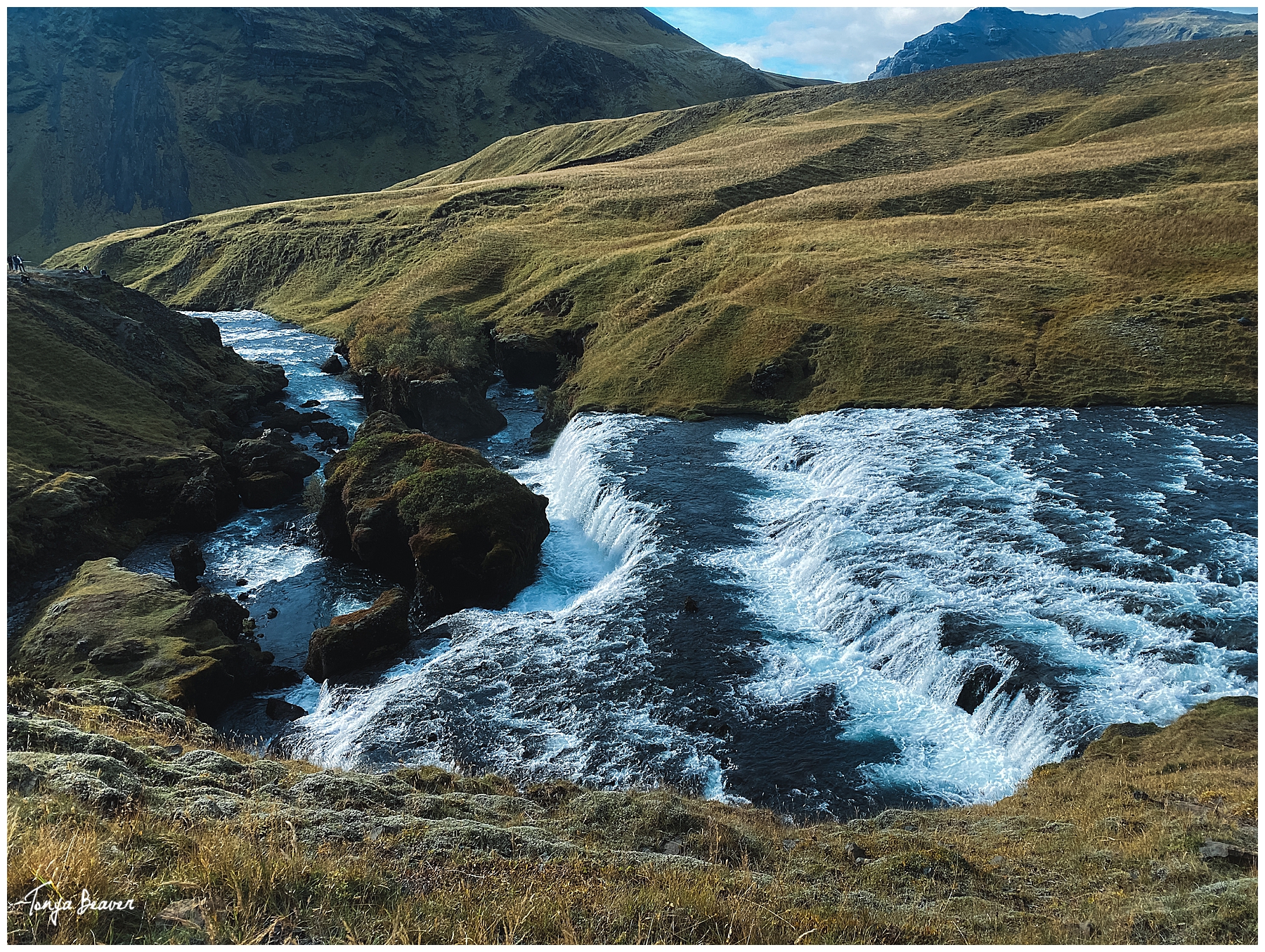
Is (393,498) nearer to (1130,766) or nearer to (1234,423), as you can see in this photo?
(1130,766)

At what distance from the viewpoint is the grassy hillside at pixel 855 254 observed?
199 ft

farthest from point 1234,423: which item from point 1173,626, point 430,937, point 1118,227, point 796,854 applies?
point 430,937

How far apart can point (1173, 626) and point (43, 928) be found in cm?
3273

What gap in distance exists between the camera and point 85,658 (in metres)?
31.7

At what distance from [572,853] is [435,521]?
29.7 m

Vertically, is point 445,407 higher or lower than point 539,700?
higher

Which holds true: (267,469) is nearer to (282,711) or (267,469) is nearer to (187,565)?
(187,565)

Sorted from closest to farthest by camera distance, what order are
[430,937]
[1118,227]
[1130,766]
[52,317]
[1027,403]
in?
[430,937]
[1130,766]
[1027,403]
[52,317]
[1118,227]

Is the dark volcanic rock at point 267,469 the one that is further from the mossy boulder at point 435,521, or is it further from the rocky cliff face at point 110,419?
the mossy boulder at point 435,521

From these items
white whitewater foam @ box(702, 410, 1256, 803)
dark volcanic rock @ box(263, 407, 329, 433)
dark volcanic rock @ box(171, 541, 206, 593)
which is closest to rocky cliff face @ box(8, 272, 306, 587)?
dark volcanic rock @ box(263, 407, 329, 433)

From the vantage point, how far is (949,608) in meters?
31.6

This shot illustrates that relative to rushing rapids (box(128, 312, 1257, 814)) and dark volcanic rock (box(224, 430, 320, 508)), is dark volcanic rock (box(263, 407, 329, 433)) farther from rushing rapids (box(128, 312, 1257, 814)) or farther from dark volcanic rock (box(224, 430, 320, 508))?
rushing rapids (box(128, 312, 1257, 814))

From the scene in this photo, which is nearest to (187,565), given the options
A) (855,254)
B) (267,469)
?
(267,469)

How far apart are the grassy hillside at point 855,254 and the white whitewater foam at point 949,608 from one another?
1500 centimetres
